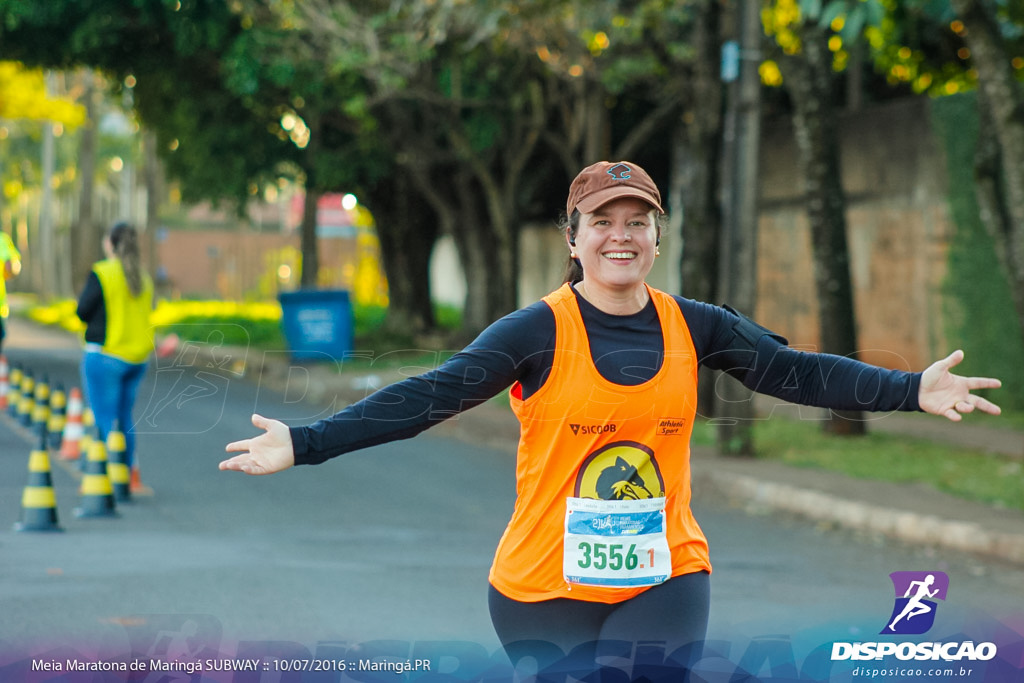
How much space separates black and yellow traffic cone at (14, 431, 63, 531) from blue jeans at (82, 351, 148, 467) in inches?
48.4

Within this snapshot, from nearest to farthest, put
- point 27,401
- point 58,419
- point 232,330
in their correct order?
point 58,419 < point 27,401 < point 232,330

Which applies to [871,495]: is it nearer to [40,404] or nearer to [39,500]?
[39,500]

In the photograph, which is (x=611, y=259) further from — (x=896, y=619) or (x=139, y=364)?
(x=139, y=364)

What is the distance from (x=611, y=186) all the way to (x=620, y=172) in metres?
0.05

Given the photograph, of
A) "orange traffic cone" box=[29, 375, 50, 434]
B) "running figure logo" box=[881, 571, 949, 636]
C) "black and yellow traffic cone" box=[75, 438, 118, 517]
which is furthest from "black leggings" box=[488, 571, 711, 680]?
"orange traffic cone" box=[29, 375, 50, 434]

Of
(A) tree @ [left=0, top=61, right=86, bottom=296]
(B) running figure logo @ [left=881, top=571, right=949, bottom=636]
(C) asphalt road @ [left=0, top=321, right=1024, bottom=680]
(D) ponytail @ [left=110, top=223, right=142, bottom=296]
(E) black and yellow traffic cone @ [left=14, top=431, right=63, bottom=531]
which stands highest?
(A) tree @ [left=0, top=61, right=86, bottom=296]

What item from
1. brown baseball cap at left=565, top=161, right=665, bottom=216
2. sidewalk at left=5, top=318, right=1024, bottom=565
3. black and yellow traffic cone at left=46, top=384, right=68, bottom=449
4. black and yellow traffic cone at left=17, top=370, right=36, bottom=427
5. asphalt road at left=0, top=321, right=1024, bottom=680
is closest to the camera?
brown baseball cap at left=565, top=161, right=665, bottom=216

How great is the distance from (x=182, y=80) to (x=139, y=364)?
14.4m

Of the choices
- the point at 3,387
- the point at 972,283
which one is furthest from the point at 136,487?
the point at 972,283

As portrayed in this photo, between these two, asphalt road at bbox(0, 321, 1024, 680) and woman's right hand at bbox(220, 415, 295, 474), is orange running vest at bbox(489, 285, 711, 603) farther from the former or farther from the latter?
asphalt road at bbox(0, 321, 1024, 680)

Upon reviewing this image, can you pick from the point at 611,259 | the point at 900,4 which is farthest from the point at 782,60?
the point at 611,259

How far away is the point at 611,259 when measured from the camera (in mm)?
3414

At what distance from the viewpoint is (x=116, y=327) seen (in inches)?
380

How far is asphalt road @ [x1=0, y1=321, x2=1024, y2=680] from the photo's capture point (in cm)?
614
